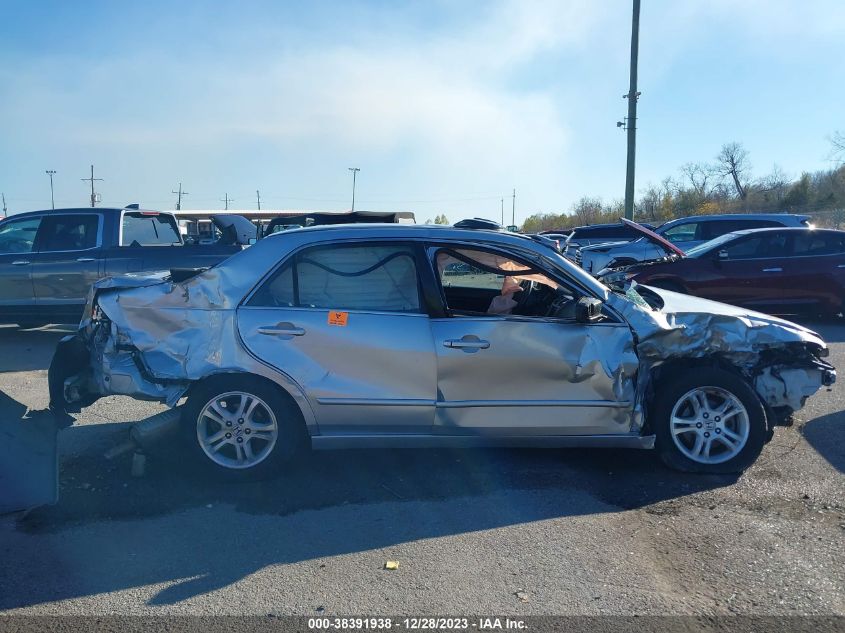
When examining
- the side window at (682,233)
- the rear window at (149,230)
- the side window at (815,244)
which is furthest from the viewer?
the side window at (682,233)

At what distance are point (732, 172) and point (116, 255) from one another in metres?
52.8

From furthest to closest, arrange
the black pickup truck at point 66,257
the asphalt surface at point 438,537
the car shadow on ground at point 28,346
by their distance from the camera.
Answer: the black pickup truck at point 66,257 → the car shadow on ground at point 28,346 → the asphalt surface at point 438,537

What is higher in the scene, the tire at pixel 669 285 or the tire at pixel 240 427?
the tire at pixel 669 285

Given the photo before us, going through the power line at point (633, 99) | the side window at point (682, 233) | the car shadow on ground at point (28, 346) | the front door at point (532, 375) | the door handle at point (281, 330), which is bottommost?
the car shadow on ground at point (28, 346)

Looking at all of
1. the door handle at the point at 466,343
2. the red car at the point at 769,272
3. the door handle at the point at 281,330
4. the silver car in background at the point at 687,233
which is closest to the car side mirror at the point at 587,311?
the door handle at the point at 466,343

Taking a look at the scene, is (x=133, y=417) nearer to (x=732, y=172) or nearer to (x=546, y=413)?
(x=546, y=413)

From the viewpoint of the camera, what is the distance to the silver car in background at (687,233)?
14.4 metres

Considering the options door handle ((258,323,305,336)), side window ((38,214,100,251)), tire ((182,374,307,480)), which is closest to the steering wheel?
door handle ((258,323,305,336))

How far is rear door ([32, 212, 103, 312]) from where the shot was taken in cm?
1042

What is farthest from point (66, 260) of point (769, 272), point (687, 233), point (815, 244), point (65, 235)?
point (687, 233)

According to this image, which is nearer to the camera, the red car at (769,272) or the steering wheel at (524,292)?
the steering wheel at (524,292)

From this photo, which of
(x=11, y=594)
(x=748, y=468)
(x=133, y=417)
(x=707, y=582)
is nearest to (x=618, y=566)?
(x=707, y=582)

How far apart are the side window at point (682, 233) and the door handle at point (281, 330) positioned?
1342 cm

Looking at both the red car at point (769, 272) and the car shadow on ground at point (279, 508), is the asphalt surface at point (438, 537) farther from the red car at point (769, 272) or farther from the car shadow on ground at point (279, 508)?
the red car at point (769, 272)
